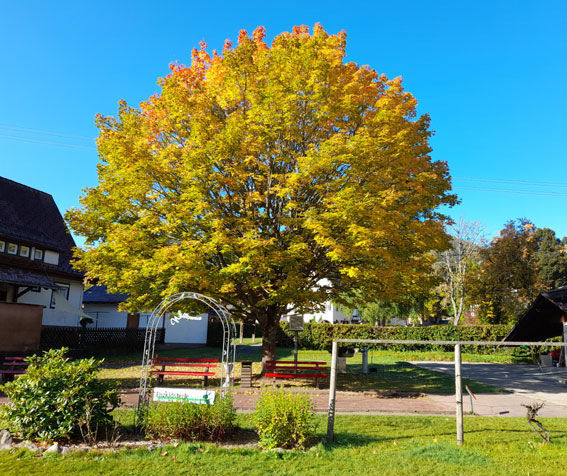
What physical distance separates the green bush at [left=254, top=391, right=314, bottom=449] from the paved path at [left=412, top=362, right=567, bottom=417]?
583cm

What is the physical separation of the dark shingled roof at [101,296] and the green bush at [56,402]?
78.9ft

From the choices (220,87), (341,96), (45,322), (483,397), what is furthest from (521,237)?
(45,322)

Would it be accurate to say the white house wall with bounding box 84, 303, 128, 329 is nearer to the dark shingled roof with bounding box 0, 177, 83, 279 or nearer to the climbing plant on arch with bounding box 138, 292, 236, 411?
the dark shingled roof with bounding box 0, 177, 83, 279

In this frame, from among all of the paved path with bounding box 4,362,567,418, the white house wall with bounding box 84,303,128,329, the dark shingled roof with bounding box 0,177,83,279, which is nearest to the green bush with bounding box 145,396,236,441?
the paved path with bounding box 4,362,567,418

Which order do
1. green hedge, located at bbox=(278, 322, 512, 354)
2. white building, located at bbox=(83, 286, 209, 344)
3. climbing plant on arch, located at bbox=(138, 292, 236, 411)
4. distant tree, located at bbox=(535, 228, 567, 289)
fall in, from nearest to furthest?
1. climbing plant on arch, located at bbox=(138, 292, 236, 411)
2. white building, located at bbox=(83, 286, 209, 344)
3. green hedge, located at bbox=(278, 322, 512, 354)
4. distant tree, located at bbox=(535, 228, 567, 289)

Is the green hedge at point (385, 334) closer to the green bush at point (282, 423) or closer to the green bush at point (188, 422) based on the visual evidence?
the green bush at point (188, 422)

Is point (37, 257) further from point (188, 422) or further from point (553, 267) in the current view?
point (553, 267)

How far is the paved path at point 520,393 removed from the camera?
10727 mm

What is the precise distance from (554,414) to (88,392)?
10.9 m

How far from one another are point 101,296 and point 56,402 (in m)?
26.8

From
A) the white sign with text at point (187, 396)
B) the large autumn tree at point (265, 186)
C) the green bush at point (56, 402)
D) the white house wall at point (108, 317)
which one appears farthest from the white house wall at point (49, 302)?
the white sign with text at point (187, 396)

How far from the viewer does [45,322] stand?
23234 millimetres

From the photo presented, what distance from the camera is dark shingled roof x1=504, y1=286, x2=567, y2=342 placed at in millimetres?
21828

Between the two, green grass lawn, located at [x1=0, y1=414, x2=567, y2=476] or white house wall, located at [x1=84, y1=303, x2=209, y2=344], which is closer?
green grass lawn, located at [x1=0, y1=414, x2=567, y2=476]
